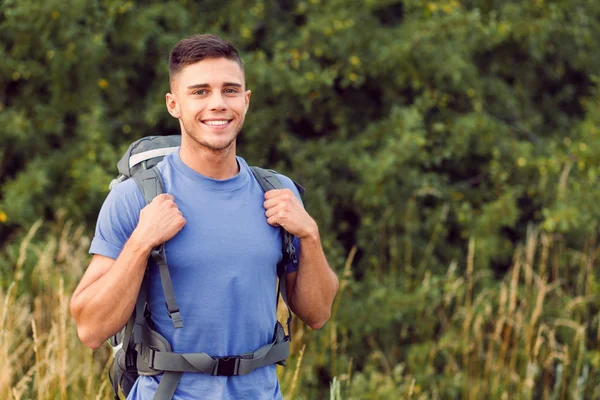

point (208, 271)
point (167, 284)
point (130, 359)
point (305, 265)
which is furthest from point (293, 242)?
point (130, 359)

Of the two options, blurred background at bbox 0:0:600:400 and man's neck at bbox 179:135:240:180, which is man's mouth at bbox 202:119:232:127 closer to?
man's neck at bbox 179:135:240:180

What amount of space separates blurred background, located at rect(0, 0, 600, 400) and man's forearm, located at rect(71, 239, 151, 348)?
352cm

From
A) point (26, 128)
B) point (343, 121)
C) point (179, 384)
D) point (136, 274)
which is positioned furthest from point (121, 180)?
point (343, 121)

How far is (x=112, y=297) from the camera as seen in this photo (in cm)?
206

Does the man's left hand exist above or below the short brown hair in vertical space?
below

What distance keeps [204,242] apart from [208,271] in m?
0.08

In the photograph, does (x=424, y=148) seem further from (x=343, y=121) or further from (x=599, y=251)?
(x=599, y=251)

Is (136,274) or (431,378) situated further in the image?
(431,378)

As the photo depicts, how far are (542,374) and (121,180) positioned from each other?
4429 millimetres

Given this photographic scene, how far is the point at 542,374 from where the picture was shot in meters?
5.98

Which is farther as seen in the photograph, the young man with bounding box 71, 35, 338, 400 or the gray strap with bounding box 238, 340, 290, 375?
the gray strap with bounding box 238, 340, 290, 375

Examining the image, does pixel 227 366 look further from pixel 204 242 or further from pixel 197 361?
pixel 204 242

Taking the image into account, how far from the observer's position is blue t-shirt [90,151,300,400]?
2.17 m

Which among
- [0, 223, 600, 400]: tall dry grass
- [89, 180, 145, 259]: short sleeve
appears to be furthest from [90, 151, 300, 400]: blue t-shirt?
[0, 223, 600, 400]: tall dry grass
